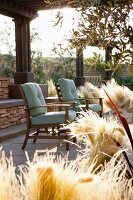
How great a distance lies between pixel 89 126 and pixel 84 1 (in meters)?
0.41

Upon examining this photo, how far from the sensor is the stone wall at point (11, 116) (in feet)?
22.7

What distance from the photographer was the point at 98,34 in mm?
1087

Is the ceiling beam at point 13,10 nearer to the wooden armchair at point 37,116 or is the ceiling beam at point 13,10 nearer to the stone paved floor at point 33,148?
the stone paved floor at point 33,148

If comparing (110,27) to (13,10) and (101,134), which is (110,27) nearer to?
(101,134)

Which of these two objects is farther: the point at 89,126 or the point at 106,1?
the point at 89,126

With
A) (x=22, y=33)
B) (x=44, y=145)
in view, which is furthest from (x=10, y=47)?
(x=44, y=145)

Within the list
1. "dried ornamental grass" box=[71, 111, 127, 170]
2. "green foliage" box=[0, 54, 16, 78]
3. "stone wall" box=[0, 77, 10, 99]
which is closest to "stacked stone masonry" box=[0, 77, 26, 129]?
"stone wall" box=[0, 77, 10, 99]

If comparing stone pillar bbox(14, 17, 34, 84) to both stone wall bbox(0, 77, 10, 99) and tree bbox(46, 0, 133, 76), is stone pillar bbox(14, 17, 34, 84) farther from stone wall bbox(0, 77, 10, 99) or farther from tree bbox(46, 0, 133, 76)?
tree bbox(46, 0, 133, 76)

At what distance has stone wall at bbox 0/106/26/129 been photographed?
22.7ft

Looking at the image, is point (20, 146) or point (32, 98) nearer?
point (32, 98)

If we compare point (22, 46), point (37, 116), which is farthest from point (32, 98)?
point (22, 46)

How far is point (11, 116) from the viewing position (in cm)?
726

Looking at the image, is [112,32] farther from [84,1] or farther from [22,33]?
[22,33]

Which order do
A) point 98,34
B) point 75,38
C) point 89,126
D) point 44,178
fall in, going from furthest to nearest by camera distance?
1. point 89,126
2. point 75,38
3. point 98,34
4. point 44,178
